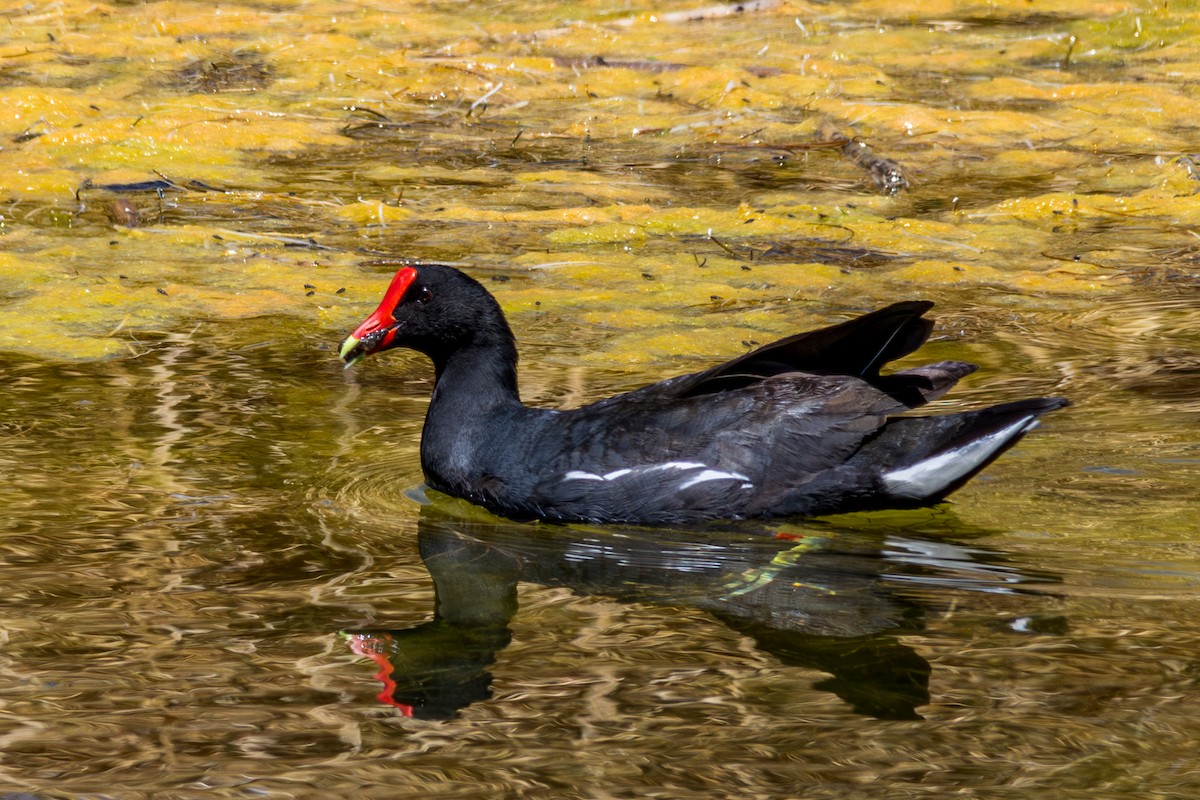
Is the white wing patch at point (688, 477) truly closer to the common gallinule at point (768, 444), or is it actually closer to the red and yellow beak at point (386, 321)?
the common gallinule at point (768, 444)

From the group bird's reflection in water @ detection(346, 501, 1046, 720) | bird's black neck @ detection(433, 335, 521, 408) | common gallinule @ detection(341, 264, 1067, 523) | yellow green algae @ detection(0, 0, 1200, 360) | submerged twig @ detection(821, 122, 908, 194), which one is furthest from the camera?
submerged twig @ detection(821, 122, 908, 194)

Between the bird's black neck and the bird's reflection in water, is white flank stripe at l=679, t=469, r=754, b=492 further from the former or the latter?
the bird's black neck

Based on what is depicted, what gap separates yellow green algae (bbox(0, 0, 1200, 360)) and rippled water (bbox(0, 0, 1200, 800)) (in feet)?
0.12

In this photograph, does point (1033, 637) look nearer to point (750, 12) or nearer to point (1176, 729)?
point (1176, 729)

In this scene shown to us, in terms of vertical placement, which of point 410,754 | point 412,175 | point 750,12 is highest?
point 750,12

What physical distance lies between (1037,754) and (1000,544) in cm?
132

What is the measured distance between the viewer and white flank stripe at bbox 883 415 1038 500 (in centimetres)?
422

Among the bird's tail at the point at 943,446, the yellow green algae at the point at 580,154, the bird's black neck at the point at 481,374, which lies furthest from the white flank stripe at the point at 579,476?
the yellow green algae at the point at 580,154

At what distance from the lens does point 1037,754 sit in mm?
2924

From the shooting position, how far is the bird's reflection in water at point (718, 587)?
3330 mm

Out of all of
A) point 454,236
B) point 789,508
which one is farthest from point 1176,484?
point 454,236

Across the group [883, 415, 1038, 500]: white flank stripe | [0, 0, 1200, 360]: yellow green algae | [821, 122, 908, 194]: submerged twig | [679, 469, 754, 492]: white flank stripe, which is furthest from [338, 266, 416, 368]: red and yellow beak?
[821, 122, 908, 194]: submerged twig

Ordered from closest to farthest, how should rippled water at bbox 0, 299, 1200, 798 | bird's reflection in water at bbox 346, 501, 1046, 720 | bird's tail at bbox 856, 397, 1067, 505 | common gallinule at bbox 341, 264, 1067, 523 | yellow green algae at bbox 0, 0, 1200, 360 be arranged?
A: rippled water at bbox 0, 299, 1200, 798
bird's reflection in water at bbox 346, 501, 1046, 720
bird's tail at bbox 856, 397, 1067, 505
common gallinule at bbox 341, 264, 1067, 523
yellow green algae at bbox 0, 0, 1200, 360

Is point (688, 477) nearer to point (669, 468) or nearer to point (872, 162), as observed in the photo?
point (669, 468)
